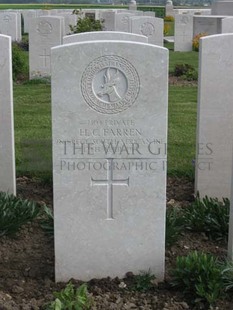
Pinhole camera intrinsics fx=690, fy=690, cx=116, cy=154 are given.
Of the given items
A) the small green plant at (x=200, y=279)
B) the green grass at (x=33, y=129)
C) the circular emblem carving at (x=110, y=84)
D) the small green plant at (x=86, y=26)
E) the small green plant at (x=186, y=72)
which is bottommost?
the small green plant at (x=200, y=279)

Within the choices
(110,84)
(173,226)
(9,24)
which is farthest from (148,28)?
(110,84)

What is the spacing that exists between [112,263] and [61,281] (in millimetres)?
342

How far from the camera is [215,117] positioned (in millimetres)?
5914

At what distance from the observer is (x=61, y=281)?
4355mm

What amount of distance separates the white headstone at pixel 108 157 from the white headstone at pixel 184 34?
1608cm

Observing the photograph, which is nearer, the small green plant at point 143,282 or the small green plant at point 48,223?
the small green plant at point 143,282

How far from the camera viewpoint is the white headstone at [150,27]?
16.9 meters

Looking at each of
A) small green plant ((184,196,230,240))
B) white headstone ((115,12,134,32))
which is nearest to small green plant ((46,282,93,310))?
small green plant ((184,196,230,240))

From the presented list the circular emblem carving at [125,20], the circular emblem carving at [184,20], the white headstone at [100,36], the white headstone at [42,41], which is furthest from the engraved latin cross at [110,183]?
the circular emblem carving at [184,20]

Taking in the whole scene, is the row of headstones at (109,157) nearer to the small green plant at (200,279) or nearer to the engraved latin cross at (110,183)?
the engraved latin cross at (110,183)

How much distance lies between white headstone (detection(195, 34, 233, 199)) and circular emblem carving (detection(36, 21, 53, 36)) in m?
8.10

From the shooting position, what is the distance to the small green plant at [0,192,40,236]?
16.5 ft

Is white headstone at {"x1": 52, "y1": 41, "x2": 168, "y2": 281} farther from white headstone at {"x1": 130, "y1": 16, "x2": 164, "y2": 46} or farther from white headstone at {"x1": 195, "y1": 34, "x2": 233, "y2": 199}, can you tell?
white headstone at {"x1": 130, "y1": 16, "x2": 164, "y2": 46}

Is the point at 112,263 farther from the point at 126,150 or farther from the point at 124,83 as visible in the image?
the point at 124,83
